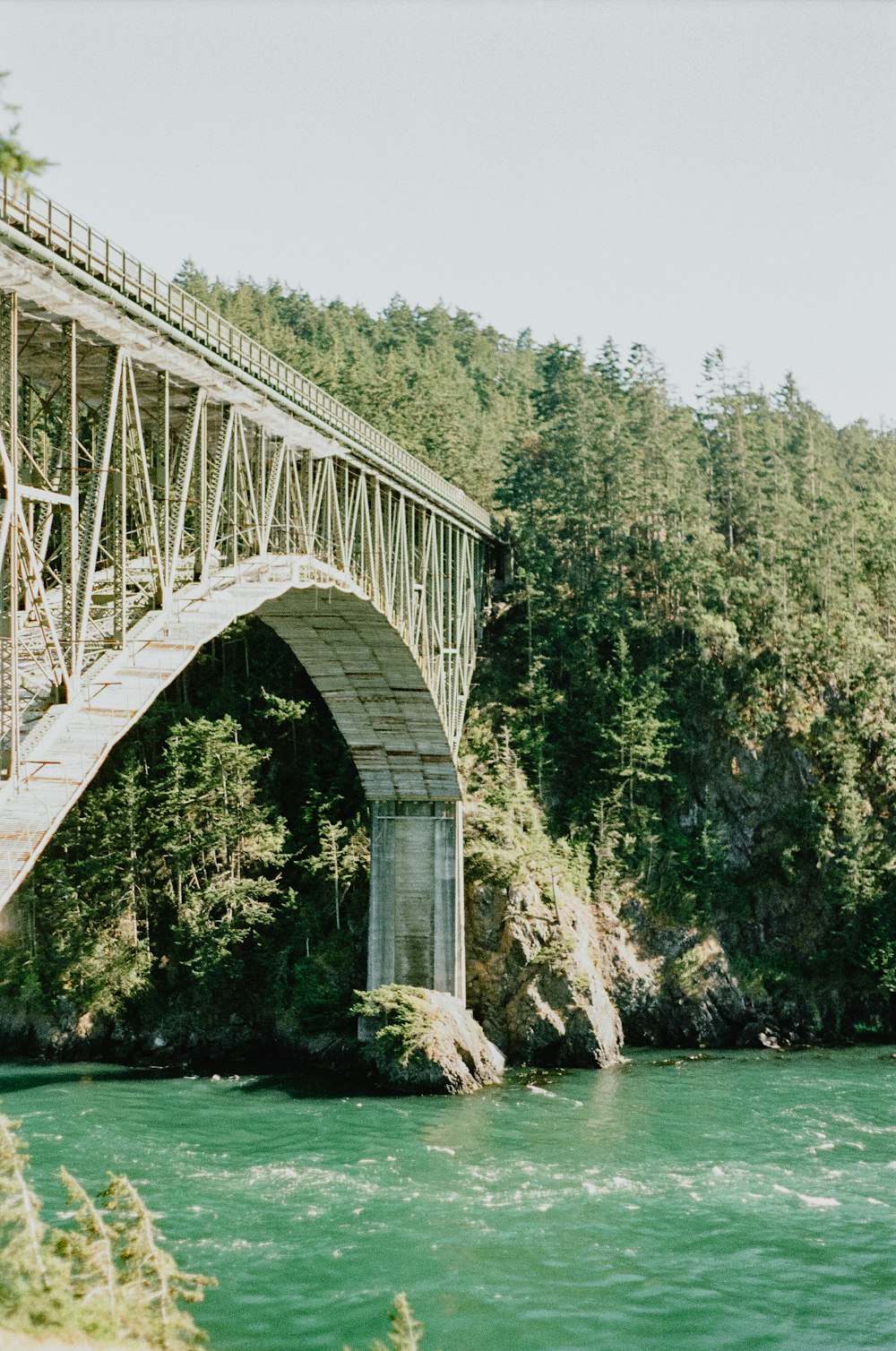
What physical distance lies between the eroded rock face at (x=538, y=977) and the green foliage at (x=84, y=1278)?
92.2 feet

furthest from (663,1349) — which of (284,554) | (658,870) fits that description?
(658,870)

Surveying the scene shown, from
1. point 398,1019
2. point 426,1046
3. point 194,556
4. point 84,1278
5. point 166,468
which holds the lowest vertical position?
point 426,1046

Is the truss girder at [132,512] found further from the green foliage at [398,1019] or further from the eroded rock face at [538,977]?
the green foliage at [398,1019]

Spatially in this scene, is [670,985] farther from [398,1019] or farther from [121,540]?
[121,540]

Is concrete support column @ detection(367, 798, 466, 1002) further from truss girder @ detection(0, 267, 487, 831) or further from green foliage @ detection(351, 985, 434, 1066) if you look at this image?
truss girder @ detection(0, 267, 487, 831)

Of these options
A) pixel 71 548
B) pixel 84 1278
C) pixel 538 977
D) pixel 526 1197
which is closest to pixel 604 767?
pixel 538 977

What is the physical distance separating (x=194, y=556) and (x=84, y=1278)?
14.0 metres

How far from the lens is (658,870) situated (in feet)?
160

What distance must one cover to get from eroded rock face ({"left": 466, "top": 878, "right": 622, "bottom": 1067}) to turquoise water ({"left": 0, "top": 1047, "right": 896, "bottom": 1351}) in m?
1.71

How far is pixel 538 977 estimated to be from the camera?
1722 inches

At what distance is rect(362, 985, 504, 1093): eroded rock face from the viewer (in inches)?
1564

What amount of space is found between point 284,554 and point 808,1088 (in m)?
21.4

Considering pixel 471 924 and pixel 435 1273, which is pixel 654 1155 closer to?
pixel 435 1273

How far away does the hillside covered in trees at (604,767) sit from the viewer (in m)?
46.5
